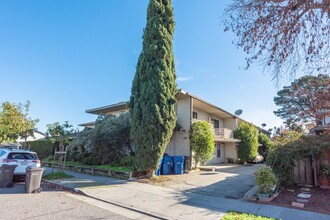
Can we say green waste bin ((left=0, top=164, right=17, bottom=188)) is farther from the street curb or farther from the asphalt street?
the street curb

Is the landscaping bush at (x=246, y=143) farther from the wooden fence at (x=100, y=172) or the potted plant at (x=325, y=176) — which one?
the wooden fence at (x=100, y=172)

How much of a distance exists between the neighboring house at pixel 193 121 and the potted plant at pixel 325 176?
894 centimetres

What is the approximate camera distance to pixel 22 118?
24453 mm

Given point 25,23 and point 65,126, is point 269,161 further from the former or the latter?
point 65,126

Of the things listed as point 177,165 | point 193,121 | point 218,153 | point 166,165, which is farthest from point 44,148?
point 218,153

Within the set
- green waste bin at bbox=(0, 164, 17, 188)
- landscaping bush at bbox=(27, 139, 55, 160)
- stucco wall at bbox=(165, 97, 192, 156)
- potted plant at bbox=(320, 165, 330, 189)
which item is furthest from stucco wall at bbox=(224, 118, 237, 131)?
green waste bin at bbox=(0, 164, 17, 188)

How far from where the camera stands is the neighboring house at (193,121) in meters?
17.5

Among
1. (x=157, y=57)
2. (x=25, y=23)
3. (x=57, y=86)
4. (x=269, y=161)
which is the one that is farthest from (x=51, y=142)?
(x=269, y=161)

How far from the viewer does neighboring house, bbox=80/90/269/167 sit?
17.5m

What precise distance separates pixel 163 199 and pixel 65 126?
15.5 meters

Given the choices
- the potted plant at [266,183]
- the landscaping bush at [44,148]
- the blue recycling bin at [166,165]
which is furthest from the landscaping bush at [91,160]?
the potted plant at [266,183]

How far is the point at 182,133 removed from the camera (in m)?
17.8

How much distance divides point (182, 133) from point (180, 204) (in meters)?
10.8

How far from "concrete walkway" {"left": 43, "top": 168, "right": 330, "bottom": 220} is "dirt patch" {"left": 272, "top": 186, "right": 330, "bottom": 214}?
60cm
